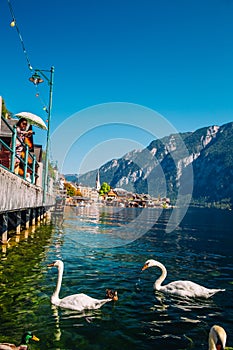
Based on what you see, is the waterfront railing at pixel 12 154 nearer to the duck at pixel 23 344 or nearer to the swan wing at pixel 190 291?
the duck at pixel 23 344

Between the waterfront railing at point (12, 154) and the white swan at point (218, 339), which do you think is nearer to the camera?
the white swan at point (218, 339)

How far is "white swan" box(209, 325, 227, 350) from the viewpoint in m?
5.08

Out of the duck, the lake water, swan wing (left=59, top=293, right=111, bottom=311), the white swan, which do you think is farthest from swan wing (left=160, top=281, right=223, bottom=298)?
the duck

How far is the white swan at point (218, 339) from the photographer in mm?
5078

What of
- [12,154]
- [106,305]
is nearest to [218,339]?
[106,305]

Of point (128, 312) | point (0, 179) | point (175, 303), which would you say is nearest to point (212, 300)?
point (175, 303)

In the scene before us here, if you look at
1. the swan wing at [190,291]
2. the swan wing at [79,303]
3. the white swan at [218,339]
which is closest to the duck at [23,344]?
the swan wing at [79,303]

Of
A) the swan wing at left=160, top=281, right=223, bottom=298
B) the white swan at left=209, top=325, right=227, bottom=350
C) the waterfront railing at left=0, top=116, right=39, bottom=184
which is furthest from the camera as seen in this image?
the waterfront railing at left=0, top=116, right=39, bottom=184

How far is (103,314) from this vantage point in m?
8.06

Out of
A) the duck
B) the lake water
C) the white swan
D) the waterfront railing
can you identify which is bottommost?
the lake water

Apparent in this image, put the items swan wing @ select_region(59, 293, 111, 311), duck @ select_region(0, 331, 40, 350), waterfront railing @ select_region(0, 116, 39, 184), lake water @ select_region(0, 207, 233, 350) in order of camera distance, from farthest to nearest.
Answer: waterfront railing @ select_region(0, 116, 39, 184) < swan wing @ select_region(59, 293, 111, 311) < lake water @ select_region(0, 207, 233, 350) < duck @ select_region(0, 331, 40, 350)

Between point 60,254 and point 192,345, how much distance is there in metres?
9.91

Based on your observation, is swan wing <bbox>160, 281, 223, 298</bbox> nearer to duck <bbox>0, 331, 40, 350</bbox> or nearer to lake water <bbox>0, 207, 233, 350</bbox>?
lake water <bbox>0, 207, 233, 350</bbox>

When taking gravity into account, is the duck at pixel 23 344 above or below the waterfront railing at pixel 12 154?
below
